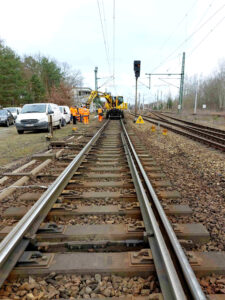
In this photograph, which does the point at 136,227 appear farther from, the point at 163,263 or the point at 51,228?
the point at 51,228

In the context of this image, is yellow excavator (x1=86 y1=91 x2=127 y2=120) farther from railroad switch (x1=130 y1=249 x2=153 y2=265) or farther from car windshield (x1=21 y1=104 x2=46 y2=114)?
railroad switch (x1=130 y1=249 x2=153 y2=265)

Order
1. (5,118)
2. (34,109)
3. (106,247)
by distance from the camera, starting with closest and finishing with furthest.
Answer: (106,247) < (34,109) < (5,118)

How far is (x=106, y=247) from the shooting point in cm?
250

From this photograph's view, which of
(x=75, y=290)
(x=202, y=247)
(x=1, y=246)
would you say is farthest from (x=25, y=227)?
(x=202, y=247)

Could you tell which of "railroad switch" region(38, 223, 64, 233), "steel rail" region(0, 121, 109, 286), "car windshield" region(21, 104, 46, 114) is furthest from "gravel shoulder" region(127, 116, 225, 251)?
"car windshield" region(21, 104, 46, 114)

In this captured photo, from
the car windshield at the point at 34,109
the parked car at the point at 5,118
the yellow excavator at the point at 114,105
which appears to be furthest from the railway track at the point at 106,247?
the yellow excavator at the point at 114,105

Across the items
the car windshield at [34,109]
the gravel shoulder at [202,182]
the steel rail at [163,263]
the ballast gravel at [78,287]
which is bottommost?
the gravel shoulder at [202,182]

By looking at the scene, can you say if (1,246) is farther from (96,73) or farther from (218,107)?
(218,107)

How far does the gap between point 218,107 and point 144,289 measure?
258 feet

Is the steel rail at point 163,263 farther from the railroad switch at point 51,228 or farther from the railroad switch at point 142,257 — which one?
the railroad switch at point 51,228

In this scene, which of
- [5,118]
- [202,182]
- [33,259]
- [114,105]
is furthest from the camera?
[114,105]

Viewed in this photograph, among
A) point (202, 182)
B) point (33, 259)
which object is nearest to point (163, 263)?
point (33, 259)

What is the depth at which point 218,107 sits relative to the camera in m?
72.3

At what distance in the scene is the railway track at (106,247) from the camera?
195cm
